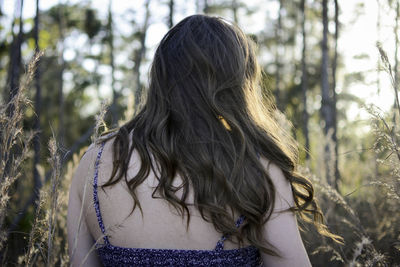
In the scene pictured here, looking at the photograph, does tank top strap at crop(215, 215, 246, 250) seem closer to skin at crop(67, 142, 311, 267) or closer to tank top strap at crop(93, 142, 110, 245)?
skin at crop(67, 142, 311, 267)

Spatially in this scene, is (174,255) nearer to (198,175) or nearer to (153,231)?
(153,231)

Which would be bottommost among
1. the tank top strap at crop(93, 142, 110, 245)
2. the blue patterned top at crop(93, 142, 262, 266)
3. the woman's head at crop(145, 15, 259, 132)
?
the blue patterned top at crop(93, 142, 262, 266)

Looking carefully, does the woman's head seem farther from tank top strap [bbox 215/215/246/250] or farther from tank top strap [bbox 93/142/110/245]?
tank top strap [bbox 215/215/246/250]

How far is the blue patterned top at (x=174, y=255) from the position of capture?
4.69 ft

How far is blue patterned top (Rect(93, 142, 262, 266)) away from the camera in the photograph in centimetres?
143

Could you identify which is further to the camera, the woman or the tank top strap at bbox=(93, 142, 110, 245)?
the tank top strap at bbox=(93, 142, 110, 245)

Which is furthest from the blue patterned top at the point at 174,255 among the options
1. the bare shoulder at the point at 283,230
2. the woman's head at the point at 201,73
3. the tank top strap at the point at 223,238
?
the woman's head at the point at 201,73

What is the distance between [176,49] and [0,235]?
98 centimetres

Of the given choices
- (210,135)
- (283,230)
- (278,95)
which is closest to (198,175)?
(210,135)

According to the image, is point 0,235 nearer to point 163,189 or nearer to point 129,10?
point 163,189

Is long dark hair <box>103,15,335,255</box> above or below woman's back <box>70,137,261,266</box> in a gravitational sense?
above

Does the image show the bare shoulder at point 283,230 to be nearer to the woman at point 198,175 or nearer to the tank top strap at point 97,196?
the woman at point 198,175

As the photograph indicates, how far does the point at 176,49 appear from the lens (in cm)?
154

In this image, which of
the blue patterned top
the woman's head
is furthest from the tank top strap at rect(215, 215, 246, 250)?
the woman's head
